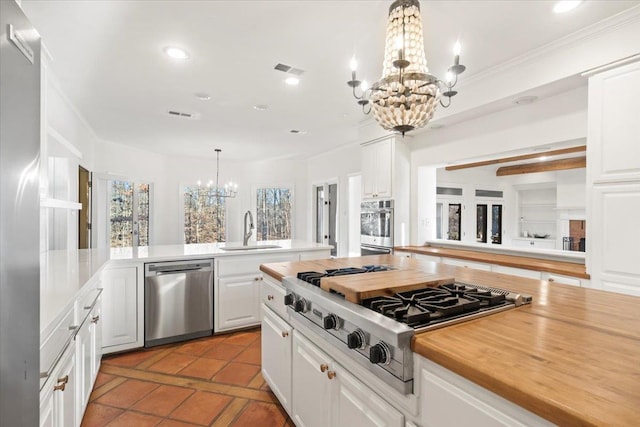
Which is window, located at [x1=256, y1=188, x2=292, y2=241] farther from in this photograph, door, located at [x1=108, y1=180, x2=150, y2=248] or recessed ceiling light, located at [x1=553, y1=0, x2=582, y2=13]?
recessed ceiling light, located at [x1=553, y1=0, x2=582, y2=13]

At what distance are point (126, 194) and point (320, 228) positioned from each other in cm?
399

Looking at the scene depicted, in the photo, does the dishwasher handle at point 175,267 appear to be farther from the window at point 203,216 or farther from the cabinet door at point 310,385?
the window at point 203,216

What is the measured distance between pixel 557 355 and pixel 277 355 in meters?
1.57

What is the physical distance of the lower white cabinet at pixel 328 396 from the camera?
1101 millimetres

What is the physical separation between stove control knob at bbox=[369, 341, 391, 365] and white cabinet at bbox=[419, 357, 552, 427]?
11 cm

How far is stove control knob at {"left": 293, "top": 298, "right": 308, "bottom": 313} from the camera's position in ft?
5.08

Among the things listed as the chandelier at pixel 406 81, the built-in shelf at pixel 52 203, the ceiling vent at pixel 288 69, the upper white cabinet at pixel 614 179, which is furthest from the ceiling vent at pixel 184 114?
the upper white cabinet at pixel 614 179

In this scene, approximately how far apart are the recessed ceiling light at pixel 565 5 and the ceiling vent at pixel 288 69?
6.15ft

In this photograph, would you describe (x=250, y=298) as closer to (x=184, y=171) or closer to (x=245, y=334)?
(x=245, y=334)

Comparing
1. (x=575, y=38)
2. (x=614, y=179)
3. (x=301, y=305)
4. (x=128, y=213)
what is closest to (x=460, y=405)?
(x=301, y=305)

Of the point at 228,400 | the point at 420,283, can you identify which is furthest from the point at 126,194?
the point at 420,283

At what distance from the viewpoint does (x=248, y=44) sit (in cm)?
242

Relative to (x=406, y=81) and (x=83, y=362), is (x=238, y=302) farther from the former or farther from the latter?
(x=406, y=81)

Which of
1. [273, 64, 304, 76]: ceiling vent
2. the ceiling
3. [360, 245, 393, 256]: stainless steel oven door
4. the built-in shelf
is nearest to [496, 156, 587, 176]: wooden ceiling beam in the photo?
[360, 245, 393, 256]: stainless steel oven door
